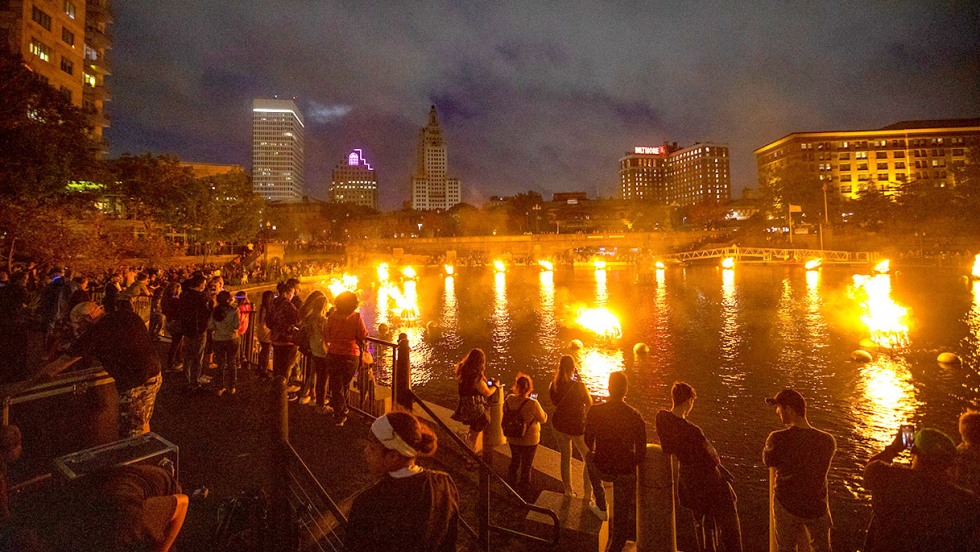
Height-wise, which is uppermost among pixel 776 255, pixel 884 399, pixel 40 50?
pixel 40 50

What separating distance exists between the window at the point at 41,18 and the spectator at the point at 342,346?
56927 millimetres

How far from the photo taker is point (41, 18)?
143 feet

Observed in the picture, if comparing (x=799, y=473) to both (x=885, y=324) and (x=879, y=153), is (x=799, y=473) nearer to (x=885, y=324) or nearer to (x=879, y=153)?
(x=885, y=324)

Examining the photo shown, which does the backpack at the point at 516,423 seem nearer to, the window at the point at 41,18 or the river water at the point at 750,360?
the river water at the point at 750,360

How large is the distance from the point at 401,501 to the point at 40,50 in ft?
204

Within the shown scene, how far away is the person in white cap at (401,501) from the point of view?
2.48 metres

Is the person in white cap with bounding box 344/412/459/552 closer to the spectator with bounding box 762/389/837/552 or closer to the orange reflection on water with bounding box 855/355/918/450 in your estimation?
the spectator with bounding box 762/389/837/552

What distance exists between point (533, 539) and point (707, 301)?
30.2 metres

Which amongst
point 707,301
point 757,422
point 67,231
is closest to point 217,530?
point 757,422

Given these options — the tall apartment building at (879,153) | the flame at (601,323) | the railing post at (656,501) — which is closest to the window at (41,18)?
the flame at (601,323)

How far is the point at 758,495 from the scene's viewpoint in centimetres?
738

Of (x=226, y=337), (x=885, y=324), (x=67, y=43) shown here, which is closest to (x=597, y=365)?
(x=226, y=337)

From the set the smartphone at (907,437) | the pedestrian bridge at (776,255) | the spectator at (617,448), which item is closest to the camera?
the smartphone at (907,437)

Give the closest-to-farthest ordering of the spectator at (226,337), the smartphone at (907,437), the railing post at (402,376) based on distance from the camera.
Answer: the smartphone at (907,437)
the railing post at (402,376)
the spectator at (226,337)
